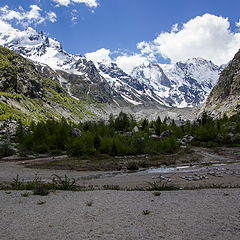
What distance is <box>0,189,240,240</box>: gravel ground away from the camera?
448 inches

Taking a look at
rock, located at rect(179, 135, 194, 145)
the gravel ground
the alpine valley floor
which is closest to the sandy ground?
the alpine valley floor

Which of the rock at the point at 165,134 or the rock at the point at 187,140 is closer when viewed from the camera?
the rock at the point at 187,140

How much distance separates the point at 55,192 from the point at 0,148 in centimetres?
4669

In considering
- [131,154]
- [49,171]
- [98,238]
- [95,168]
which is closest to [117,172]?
[95,168]

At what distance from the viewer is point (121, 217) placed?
1379 cm

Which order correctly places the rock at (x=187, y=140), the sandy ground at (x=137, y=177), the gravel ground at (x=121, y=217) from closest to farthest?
the gravel ground at (x=121, y=217)
the sandy ground at (x=137, y=177)
the rock at (x=187, y=140)

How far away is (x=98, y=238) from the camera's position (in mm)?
10969

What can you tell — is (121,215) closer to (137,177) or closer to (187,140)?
A: (137,177)

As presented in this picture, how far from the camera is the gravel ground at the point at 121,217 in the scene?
37.3ft

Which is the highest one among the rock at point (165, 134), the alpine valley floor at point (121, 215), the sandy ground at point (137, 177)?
the rock at point (165, 134)

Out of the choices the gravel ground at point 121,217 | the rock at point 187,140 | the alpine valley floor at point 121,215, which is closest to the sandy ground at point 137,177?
the alpine valley floor at point 121,215

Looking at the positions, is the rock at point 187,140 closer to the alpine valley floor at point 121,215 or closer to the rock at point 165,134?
the rock at point 165,134

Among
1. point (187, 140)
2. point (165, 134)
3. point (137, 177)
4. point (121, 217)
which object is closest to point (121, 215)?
point (121, 217)

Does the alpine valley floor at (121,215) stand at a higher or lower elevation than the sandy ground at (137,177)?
higher
